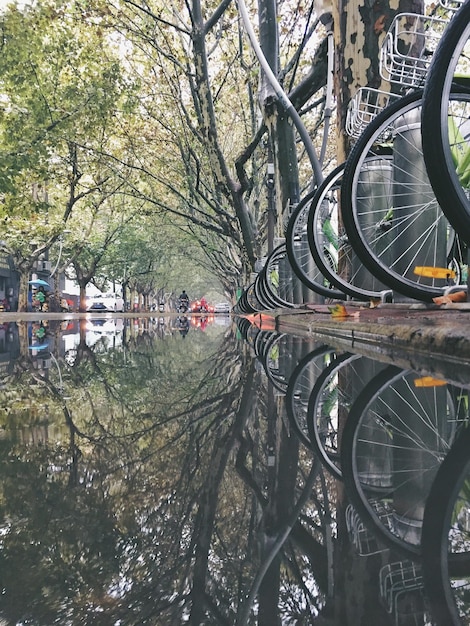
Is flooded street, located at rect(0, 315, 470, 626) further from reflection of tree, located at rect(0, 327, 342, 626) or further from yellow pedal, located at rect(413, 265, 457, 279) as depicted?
yellow pedal, located at rect(413, 265, 457, 279)

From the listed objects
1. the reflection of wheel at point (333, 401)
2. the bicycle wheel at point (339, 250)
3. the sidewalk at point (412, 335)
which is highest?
the bicycle wheel at point (339, 250)

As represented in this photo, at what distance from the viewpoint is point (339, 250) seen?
15.9 ft

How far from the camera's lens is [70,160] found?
18.0 metres

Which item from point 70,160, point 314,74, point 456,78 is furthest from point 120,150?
point 456,78

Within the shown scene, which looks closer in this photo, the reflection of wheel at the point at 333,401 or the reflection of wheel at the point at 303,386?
the reflection of wheel at the point at 333,401

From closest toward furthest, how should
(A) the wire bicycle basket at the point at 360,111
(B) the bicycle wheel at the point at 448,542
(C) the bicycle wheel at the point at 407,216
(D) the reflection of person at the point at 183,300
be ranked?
1. (B) the bicycle wheel at the point at 448,542
2. (C) the bicycle wheel at the point at 407,216
3. (A) the wire bicycle basket at the point at 360,111
4. (D) the reflection of person at the point at 183,300

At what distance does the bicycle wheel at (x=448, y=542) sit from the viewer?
0.53 metres

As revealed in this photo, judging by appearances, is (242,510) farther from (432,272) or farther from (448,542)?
(432,272)

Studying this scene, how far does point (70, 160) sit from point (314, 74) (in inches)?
507

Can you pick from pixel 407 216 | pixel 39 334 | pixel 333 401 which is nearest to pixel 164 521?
pixel 333 401

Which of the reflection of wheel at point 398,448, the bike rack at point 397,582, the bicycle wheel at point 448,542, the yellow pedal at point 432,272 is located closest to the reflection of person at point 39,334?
the yellow pedal at point 432,272

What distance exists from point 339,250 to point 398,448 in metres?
3.88

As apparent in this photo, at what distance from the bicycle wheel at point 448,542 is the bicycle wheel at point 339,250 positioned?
10.1 ft

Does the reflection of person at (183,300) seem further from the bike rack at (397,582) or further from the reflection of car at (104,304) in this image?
the bike rack at (397,582)
